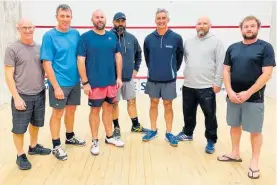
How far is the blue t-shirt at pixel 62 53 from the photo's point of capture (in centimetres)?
228

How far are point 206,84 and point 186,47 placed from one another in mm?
390

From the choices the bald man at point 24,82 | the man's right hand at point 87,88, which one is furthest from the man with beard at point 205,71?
the bald man at point 24,82

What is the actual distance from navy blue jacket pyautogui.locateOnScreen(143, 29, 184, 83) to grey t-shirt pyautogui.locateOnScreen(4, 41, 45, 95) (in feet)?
3.38

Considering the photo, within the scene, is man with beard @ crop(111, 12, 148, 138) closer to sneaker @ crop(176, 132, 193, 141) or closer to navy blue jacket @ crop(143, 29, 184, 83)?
navy blue jacket @ crop(143, 29, 184, 83)

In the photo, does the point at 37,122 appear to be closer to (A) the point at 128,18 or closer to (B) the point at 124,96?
(B) the point at 124,96

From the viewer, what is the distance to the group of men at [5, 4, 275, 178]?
2152 mm

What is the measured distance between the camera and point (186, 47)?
271 centimetres

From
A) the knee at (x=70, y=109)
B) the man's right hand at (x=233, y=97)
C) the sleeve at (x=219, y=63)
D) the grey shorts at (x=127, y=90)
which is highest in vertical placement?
the sleeve at (x=219, y=63)

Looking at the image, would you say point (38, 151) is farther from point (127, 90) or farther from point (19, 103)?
point (127, 90)

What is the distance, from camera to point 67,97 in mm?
2547

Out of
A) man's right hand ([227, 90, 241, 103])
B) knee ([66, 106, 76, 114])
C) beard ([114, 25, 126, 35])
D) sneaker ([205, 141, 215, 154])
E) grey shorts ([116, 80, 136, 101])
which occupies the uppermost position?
beard ([114, 25, 126, 35])

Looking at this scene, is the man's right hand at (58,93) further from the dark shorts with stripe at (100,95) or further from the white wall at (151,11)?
the white wall at (151,11)

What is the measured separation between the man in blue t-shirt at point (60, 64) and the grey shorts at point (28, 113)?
4.7 inches

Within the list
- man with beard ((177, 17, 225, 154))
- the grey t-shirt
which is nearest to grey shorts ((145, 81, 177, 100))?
man with beard ((177, 17, 225, 154))
